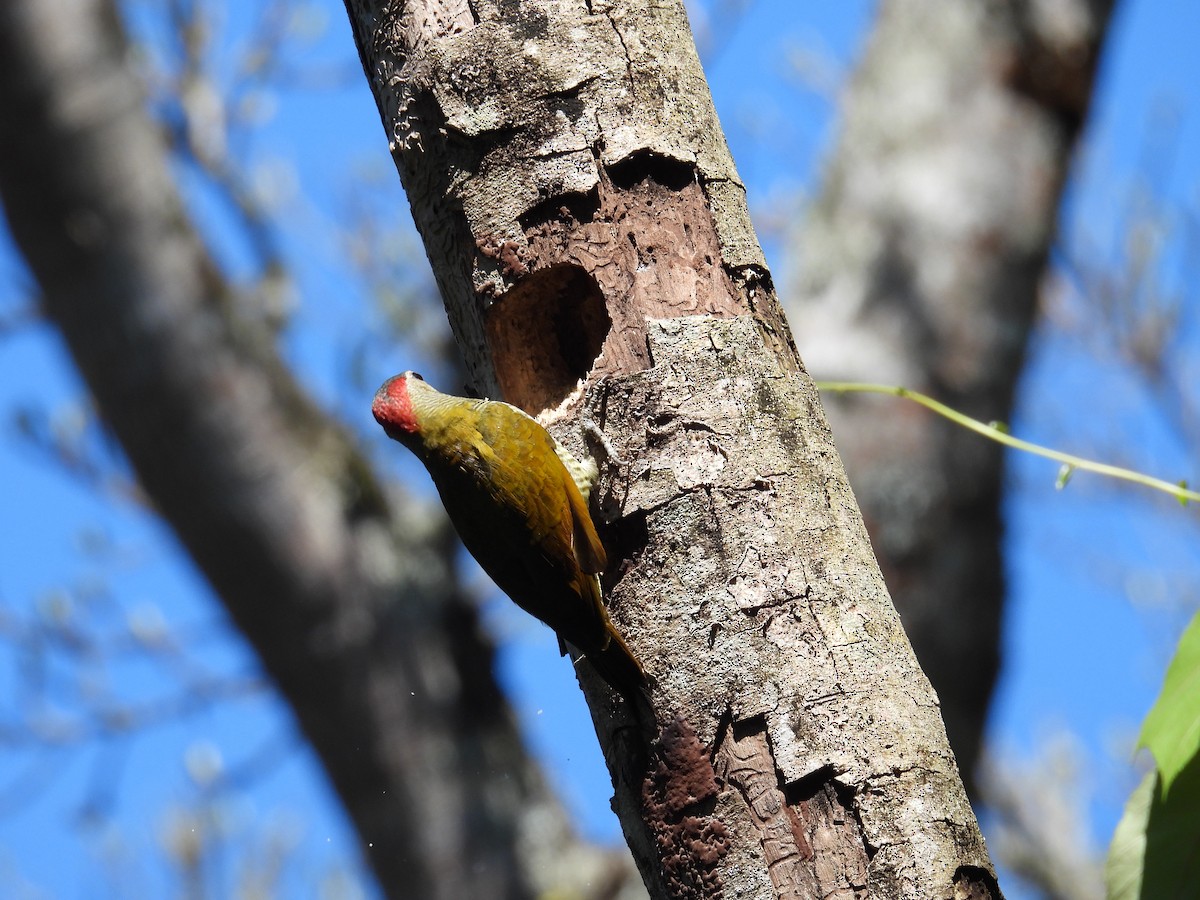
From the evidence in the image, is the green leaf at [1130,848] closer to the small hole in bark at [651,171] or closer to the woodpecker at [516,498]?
the woodpecker at [516,498]

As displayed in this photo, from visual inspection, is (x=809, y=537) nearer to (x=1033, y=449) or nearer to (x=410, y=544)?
(x=1033, y=449)

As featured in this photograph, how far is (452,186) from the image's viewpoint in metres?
2.47

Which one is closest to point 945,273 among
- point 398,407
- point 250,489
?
point 398,407

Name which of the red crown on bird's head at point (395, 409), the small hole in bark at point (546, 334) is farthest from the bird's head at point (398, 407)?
the small hole in bark at point (546, 334)

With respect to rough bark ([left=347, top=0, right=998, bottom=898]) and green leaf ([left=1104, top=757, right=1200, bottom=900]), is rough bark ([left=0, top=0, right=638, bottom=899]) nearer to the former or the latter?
rough bark ([left=347, top=0, right=998, bottom=898])

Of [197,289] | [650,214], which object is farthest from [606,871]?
[650,214]

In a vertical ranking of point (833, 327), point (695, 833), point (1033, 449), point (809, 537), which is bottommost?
point (695, 833)

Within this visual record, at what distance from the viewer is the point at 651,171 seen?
240cm

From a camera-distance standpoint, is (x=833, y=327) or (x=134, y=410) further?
(x=833, y=327)

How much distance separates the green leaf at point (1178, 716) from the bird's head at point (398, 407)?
6.76 feet

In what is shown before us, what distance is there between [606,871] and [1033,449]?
3.42 m

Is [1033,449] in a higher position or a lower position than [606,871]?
lower

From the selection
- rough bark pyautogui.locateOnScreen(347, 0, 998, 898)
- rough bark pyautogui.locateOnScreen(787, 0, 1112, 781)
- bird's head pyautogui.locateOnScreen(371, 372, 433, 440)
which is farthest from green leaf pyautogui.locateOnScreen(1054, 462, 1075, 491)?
rough bark pyautogui.locateOnScreen(787, 0, 1112, 781)

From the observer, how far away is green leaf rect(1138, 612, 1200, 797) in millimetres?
1847
